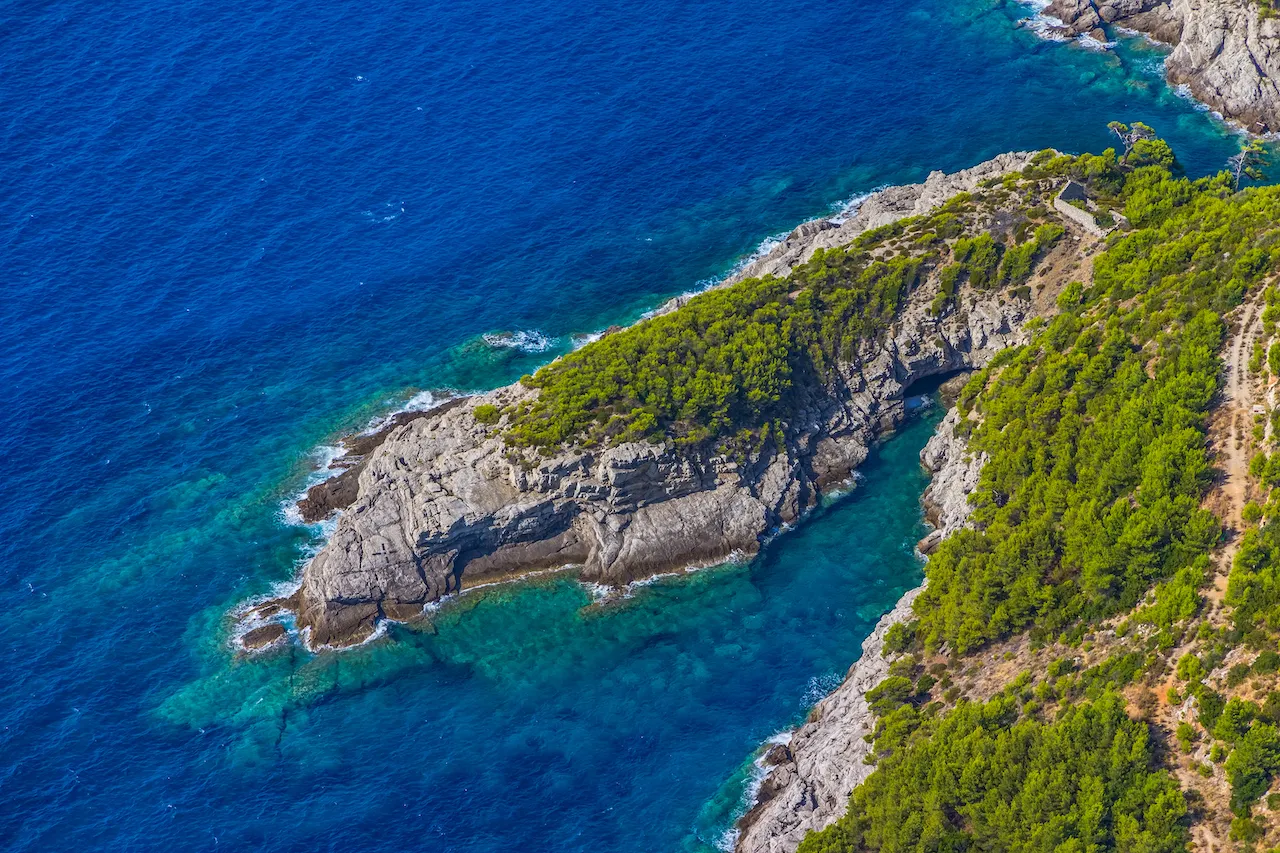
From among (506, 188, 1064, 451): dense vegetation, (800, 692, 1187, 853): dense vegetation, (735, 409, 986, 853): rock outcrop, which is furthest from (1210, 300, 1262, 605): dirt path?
(506, 188, 1064, 451): dense vegetation

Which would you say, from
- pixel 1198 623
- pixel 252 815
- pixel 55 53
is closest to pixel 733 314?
pixel 1198 623

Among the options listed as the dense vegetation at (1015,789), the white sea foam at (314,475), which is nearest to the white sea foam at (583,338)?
the white sea foam at (314,475)

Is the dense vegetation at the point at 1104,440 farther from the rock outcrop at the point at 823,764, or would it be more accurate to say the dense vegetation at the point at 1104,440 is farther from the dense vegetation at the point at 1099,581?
→ the rock outcrop at the point at 823,764

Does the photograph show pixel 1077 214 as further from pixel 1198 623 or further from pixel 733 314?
pixel 1198 623

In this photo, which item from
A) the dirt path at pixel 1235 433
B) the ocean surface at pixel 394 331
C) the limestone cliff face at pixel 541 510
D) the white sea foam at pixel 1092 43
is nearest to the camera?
the dirt path at pixel 1235 433

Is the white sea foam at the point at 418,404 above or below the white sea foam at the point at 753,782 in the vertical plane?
above

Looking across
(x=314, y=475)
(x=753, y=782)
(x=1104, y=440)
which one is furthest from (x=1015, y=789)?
(x=314, y=475)

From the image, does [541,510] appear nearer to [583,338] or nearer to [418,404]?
[418,404]

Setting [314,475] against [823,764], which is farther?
[314,475]
